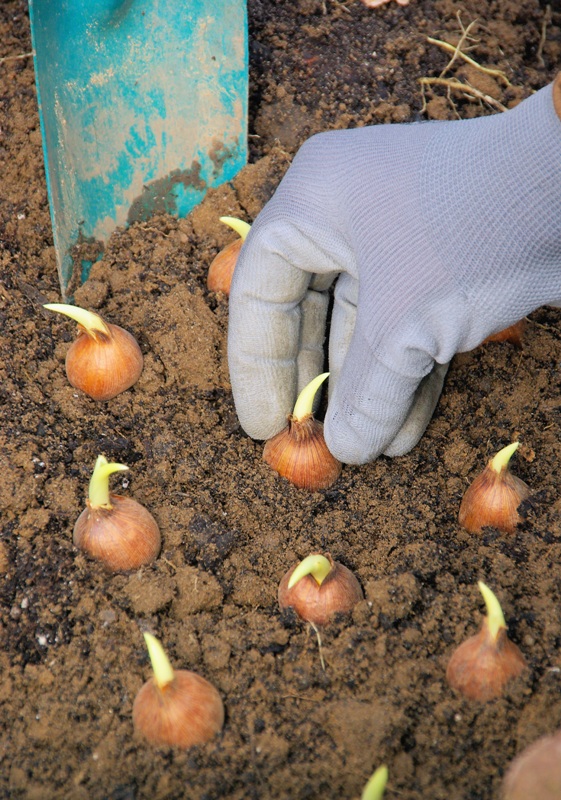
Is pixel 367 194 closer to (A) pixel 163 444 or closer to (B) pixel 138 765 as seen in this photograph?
(A) pixel 163 444

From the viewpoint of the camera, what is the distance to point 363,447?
1.54 m

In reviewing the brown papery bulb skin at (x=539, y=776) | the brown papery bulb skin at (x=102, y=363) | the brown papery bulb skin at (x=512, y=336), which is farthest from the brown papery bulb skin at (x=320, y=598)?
→ the brown papery bulb skin at (x=512, y=336)

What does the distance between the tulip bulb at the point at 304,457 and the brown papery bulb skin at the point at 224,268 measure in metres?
0.44

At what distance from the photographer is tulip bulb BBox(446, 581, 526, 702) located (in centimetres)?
117

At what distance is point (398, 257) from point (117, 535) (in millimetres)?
768

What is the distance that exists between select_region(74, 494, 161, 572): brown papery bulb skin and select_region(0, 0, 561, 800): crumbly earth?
0.03 m

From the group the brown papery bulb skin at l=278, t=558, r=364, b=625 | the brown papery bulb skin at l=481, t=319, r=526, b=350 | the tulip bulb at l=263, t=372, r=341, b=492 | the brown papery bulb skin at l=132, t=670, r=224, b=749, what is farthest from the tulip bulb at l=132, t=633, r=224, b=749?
the brown papery bulb skin at l=481, t=319, r=526, b=350

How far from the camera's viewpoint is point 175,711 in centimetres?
114

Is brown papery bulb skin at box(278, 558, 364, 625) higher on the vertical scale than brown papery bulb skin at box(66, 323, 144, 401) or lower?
lower

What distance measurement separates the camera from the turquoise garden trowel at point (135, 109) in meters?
1.94

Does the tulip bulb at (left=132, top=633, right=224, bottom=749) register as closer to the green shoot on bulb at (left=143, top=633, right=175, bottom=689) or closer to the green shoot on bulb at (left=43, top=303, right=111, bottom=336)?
the green shoot on bulb at (left=143, top=633, right=175, bottom=689)

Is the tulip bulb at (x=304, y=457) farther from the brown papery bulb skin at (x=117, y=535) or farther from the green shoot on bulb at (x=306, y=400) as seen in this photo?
the brown papery bulb skin at (x=117, y=535)

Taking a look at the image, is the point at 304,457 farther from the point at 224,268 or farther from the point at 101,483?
the point at 224,268

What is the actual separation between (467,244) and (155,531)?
2.73 feet
